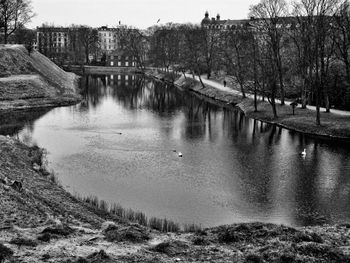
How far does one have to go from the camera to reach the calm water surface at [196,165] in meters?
25.2

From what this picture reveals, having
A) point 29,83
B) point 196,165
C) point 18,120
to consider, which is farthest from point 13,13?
point 196,165

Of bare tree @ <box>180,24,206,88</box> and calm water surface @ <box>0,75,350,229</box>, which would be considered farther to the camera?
bare tree @ <box>180,24,206,88</box>

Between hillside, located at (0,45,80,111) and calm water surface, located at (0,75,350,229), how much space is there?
6.90 metres

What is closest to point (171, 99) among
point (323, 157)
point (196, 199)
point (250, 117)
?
point (250, 117)

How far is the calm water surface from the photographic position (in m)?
25.2

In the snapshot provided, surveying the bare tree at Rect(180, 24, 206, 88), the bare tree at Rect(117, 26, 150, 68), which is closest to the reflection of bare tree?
the bare tree at Rect(180, 24, 206, 88)

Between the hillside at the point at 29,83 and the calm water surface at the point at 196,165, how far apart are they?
22.6ft

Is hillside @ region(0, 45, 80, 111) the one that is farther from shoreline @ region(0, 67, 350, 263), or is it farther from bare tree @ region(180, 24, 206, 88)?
shoreline @ region(0, 67, 350, 263)

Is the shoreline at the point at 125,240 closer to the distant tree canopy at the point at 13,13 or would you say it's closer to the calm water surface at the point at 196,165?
the calm water surface at the point at 196,165

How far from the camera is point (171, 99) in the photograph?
250ft

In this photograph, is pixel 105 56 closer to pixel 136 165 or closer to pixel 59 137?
pixel 59 137

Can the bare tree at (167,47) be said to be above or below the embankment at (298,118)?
above

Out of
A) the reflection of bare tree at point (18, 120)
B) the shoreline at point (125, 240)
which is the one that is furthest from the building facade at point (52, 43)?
the shoreline at point (125, 240)

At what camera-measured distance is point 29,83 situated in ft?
227
